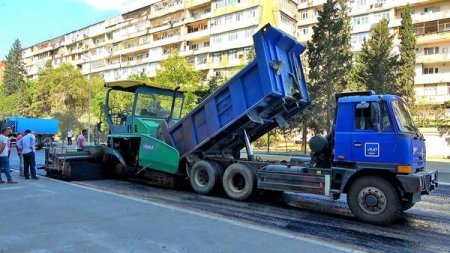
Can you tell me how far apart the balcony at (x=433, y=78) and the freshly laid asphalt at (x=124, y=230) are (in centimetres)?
4843

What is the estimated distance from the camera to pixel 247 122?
10078mm

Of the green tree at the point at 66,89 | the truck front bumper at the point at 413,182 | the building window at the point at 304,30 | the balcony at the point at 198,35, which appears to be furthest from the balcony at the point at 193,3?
the truck front bumper at the point at 413,182

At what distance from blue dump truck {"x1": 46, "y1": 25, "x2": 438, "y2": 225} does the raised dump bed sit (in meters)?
0.03

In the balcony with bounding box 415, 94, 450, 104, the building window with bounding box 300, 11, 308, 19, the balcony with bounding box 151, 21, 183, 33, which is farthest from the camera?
the balcony with bounding box 151, 21, 183, 33

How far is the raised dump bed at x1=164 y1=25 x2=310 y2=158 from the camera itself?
9.41 meters

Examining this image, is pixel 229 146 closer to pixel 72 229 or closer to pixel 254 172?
pixel 254 172

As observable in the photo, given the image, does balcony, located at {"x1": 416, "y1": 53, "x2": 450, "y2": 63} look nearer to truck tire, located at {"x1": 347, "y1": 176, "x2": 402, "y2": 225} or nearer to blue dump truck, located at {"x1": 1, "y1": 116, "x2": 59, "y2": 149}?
blue dump truck, located at {"x1": 1, "y1": 116, "x2": 59, "y2": 149}

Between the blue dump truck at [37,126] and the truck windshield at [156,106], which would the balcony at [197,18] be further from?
the truck windshield at [156,106]

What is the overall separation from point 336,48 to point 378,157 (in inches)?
1084

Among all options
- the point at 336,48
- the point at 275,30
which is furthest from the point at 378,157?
the point at 336,48

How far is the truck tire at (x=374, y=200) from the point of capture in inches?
295

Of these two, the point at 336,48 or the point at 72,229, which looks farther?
the point at 336,48

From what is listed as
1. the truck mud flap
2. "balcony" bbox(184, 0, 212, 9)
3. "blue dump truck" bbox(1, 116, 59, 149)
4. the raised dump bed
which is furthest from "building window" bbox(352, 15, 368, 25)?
the truck mud flap

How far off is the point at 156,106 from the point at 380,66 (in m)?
27.6
